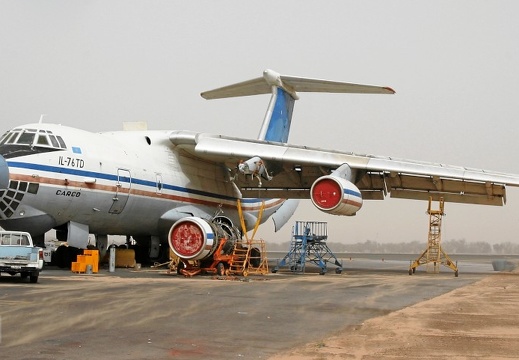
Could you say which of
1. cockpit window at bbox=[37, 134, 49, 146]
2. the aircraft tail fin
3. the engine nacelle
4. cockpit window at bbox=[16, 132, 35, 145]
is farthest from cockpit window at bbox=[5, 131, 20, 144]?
the aircraft tail fin

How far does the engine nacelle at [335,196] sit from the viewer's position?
71.3 ft

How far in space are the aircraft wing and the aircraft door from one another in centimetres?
301

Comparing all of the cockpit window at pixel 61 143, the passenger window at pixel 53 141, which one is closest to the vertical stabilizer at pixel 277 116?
the cockpit window at pixel 61 143

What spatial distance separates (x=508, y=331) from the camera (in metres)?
9.33

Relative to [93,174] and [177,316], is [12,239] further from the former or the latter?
[177,316]

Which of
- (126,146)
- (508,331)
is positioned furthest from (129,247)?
(508,331)

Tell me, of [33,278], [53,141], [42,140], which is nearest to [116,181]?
[53,141]

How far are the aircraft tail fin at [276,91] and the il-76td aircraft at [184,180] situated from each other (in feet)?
0.20

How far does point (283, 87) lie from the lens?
29.4 meters

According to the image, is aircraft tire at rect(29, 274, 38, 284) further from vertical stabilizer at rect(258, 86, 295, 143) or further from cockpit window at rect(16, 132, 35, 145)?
vertical stabilizer at rect(258, 86, 295, 143)

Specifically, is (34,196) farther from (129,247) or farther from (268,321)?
(268,321)

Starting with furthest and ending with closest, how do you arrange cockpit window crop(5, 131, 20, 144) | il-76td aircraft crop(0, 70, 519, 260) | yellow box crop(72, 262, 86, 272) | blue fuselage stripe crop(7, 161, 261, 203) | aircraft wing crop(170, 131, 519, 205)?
aircraft wing crop(170, 131, 519, 205), yellow box crop(72, 262, 86, 272), cockpit window crop(5, 131, 20, 144), il-76td aircraft crop(0, 70, 519, 260), blue fuselage stripe crop(7, 161, 261, 203)

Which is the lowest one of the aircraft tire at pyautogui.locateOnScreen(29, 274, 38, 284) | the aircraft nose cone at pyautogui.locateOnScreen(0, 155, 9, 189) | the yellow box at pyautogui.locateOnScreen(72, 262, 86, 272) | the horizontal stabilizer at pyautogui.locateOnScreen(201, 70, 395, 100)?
the aircraft tire at pyautogui.locateOnScreen(29, 274, 38, 284)

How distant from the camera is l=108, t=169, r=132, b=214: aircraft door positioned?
73.9ft
